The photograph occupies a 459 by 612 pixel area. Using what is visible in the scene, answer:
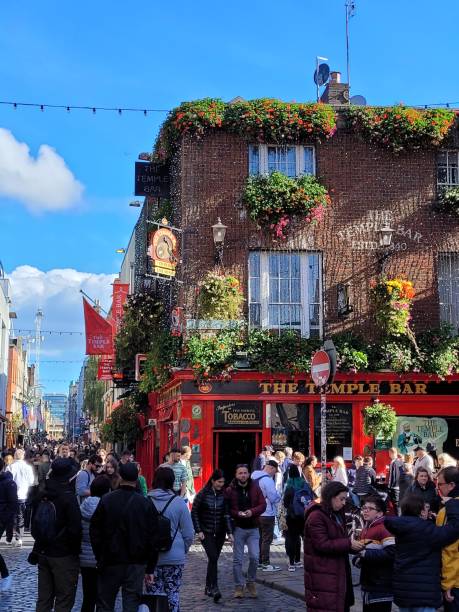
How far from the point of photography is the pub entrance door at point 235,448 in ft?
70.0

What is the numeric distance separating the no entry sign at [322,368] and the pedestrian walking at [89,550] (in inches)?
166

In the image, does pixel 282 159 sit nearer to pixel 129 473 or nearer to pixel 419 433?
pixel 419 433

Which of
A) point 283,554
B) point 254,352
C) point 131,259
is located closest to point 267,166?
point 254,352

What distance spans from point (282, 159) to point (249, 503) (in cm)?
1280

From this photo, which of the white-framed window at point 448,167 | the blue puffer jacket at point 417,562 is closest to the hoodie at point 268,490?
the blue puffer jacket at point 417,562

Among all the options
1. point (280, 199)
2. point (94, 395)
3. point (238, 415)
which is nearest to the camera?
point (238, 415)

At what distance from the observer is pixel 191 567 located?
1417cm

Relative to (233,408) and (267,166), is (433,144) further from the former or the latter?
(233,408)

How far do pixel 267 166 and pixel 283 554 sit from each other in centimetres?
1058

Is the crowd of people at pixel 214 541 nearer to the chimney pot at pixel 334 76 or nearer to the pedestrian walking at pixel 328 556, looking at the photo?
the pedestrian walking at pixel 328 556

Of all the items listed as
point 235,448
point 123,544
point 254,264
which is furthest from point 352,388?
point 123,544

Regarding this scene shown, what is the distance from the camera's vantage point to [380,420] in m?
21.0

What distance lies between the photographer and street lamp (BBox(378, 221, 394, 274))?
21273mm

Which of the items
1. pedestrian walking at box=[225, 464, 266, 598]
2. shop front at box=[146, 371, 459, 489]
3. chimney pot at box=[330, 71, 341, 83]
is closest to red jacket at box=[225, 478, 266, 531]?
pedestrian walking at box=[225, 464, 266, 598]
